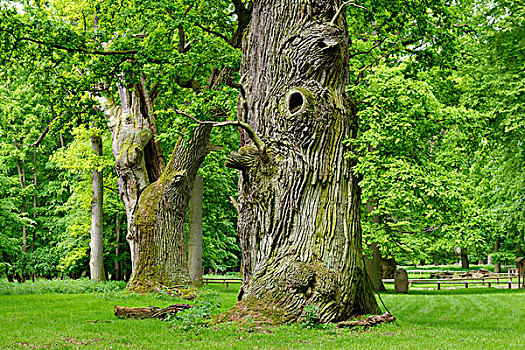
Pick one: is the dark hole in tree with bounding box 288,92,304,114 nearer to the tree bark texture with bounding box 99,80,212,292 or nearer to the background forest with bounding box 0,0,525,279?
the background forest with bounding box 0,0,525,279

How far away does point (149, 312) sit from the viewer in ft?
32.3

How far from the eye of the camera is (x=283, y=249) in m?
8.66

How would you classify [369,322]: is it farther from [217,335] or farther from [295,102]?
[295,102]

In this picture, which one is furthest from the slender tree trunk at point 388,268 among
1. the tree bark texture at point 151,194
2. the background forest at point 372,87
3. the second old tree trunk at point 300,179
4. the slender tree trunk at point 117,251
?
the second old tree trunk at point 300,179

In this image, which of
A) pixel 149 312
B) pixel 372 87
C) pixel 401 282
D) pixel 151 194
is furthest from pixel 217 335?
pixel 401 282

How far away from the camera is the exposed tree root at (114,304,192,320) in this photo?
9.63 metres

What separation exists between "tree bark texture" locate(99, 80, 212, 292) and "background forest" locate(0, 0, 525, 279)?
2.71 feet

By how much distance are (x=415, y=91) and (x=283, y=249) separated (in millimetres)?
5178

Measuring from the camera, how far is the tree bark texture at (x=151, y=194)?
52.3 feet

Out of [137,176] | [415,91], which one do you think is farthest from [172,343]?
[137,176]

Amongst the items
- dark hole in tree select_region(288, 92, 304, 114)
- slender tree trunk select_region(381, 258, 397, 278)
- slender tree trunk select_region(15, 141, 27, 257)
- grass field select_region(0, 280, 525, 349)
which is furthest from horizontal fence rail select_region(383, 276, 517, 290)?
slender tree trunk select_region(15, 141, 27, 257)

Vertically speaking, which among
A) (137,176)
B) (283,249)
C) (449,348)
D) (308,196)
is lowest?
(449,348)

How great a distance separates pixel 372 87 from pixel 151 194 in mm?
8642

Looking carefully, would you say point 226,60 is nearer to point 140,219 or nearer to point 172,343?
point 140,219
